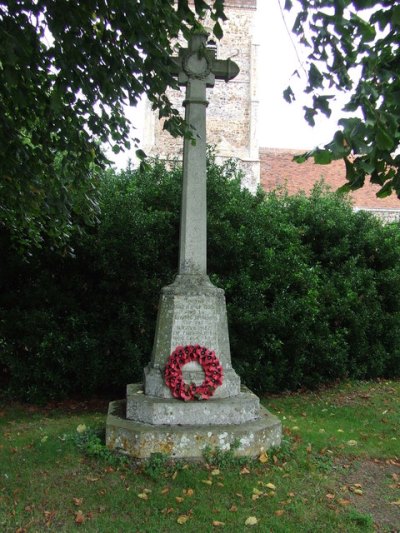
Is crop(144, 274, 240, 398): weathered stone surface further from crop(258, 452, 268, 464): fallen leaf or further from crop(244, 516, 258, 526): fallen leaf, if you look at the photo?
crop(244, 516, 258, 526): fallen leaf

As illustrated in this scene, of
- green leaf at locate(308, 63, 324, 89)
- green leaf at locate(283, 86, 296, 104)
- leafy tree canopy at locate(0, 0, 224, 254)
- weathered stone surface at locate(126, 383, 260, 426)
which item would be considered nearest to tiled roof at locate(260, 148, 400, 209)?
leafy tree canopy at locate(0, 0, 224, 254)

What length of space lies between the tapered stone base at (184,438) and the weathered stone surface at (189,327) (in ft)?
1.44

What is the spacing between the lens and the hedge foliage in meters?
7.30

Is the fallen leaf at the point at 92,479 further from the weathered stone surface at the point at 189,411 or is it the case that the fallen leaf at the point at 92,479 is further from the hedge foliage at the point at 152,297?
the hedge foliage at the point at 152,297

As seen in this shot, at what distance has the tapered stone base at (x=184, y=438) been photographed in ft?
14.2

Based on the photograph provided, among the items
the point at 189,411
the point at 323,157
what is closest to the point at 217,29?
the point at 323,157

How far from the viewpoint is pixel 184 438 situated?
436 cm

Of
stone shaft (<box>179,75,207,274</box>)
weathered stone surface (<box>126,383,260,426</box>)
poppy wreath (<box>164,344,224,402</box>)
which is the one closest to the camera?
weathered stone surface (<box>126,383,260,426</box>)

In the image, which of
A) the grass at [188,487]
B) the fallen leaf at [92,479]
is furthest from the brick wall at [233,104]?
the fallen leaf at [92,479]

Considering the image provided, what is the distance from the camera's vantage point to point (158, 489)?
388cm

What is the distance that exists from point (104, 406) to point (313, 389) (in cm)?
382

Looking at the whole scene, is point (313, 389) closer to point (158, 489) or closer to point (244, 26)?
point (158, 489)

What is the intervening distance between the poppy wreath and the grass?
629 millimetres

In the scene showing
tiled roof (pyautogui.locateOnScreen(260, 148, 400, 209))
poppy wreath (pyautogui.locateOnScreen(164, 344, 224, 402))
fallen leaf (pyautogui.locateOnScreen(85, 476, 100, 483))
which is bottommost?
fallen leaf (pyautogui.locateOnScreen(85, 476, 100, 483))
